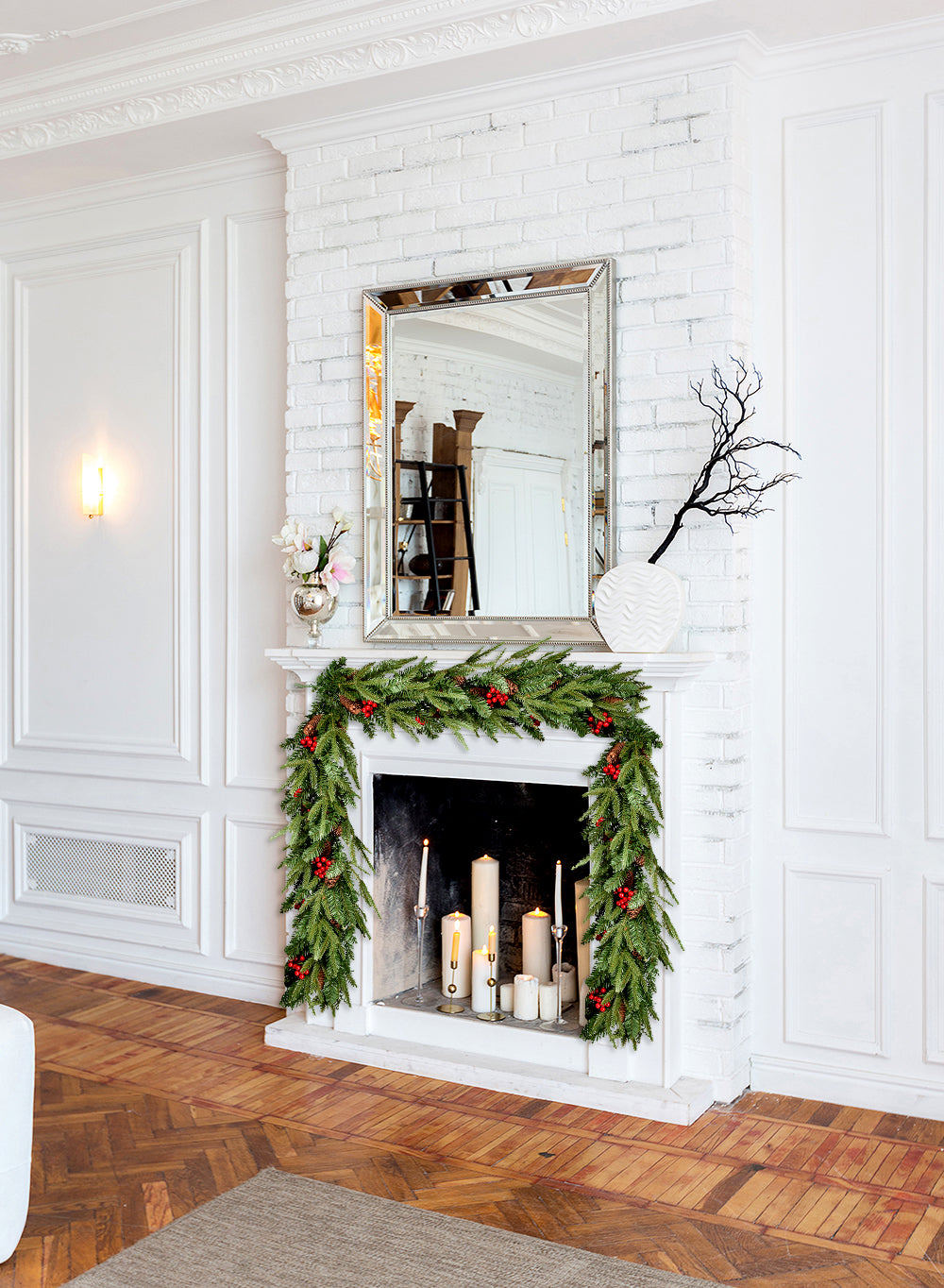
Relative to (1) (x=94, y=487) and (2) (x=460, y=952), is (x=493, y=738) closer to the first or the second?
(2) (x=460, y=952)

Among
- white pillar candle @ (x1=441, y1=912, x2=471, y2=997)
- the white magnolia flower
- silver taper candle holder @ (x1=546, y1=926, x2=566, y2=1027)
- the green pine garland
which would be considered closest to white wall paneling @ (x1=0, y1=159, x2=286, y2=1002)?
the white magnolia flower

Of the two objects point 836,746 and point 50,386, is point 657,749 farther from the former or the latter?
point 50,386

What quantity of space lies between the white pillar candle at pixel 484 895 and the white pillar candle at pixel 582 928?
0.27 meters

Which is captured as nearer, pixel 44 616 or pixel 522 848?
pixel 522 848

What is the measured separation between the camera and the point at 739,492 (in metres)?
3.45

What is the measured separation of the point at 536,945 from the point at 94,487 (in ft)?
8.36

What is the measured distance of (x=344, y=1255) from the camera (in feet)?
8.51

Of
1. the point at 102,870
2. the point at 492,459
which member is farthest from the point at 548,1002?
the point at 102,870

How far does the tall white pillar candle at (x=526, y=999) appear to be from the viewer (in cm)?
371

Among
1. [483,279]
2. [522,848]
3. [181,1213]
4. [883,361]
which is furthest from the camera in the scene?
[522,848]

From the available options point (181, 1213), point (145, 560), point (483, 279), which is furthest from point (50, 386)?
point (181, 1213)

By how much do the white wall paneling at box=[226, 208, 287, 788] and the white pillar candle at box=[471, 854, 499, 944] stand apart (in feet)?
3.05

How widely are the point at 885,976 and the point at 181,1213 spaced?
77.7 inches

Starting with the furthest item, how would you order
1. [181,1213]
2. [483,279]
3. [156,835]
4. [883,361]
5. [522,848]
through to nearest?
[156,835], [522,848], [483,279], [883,361], [181,1213]
